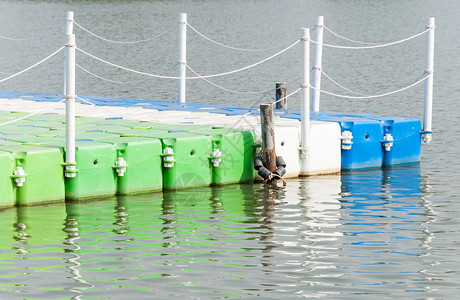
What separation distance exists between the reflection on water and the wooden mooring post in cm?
41

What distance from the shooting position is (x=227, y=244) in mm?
10227

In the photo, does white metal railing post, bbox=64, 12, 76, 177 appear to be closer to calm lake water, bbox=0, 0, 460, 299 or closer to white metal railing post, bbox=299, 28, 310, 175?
calm lake water, bbox=0, 0, 460, 299

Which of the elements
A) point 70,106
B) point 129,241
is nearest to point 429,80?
point 70,106

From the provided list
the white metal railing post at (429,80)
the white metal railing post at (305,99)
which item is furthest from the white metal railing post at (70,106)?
the white metal railing post at (429,80)

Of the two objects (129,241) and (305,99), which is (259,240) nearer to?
(129,241)

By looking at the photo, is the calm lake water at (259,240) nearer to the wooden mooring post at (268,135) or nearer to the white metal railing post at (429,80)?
the wooden mooring post at (268,135)

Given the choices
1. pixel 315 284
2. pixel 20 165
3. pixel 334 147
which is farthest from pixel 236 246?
pixel 334 147

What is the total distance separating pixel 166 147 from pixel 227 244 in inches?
121

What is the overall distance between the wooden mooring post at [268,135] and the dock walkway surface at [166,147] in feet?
1.12

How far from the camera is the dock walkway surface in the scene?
12062 millimetres

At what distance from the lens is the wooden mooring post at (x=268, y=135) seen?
1358cm

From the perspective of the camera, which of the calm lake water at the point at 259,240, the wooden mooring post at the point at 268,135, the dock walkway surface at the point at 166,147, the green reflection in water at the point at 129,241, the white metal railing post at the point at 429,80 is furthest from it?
the white metal railing post at the point at 429,80

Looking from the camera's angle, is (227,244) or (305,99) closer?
(227,244)

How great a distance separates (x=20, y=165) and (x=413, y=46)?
32.7m
